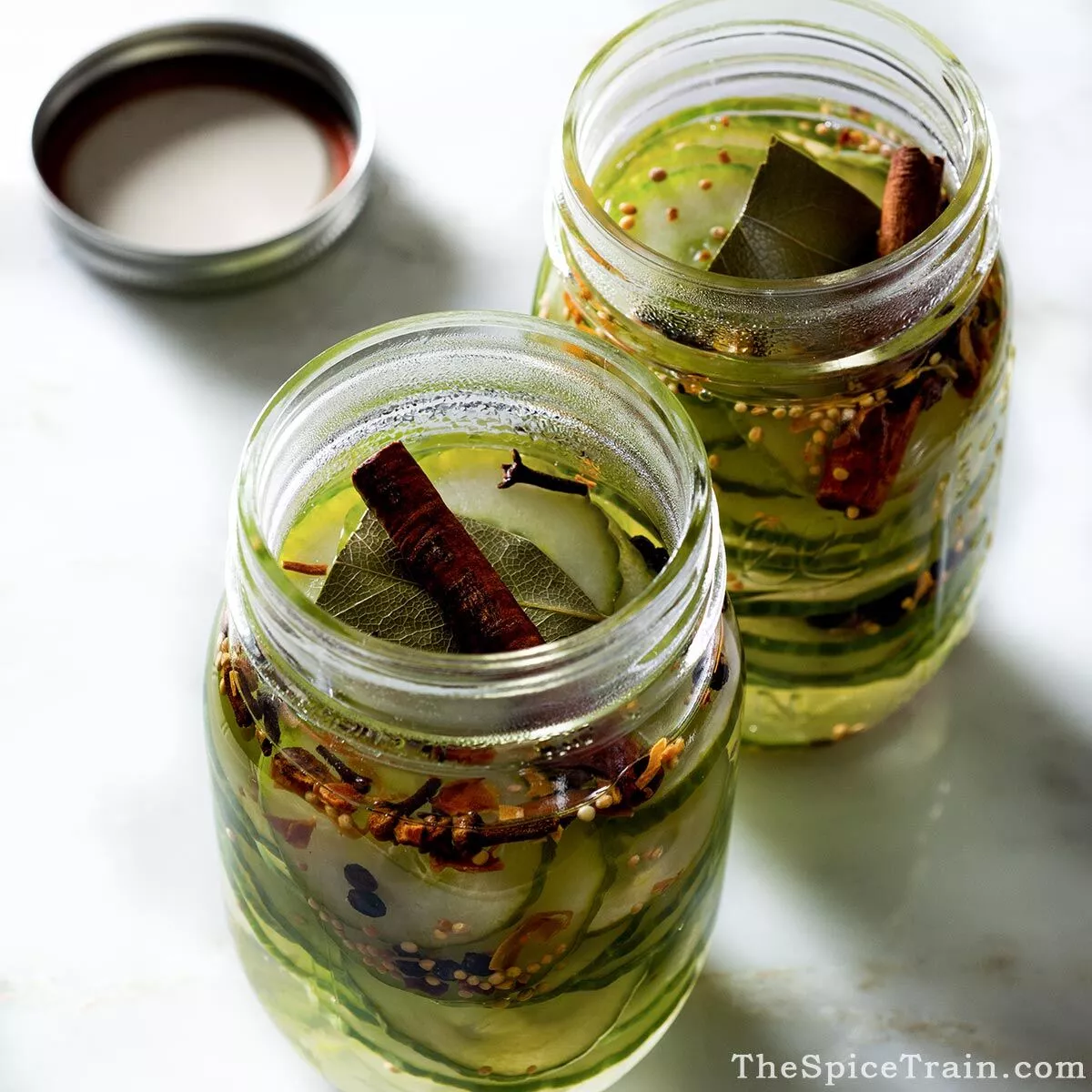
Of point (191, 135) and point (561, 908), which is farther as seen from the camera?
point (191, 135)

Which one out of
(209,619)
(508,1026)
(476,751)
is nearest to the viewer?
(476,751)

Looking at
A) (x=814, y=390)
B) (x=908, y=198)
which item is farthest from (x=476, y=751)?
(x=908, y=198)

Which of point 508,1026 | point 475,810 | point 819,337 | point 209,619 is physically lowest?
point 209,619

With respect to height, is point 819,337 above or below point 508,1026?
above

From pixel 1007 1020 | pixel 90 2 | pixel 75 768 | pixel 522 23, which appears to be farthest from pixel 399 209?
pixel 1007 1020

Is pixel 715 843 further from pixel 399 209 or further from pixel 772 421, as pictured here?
pixel 399 209

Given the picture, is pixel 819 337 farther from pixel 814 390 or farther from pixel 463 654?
pixel 463 654
